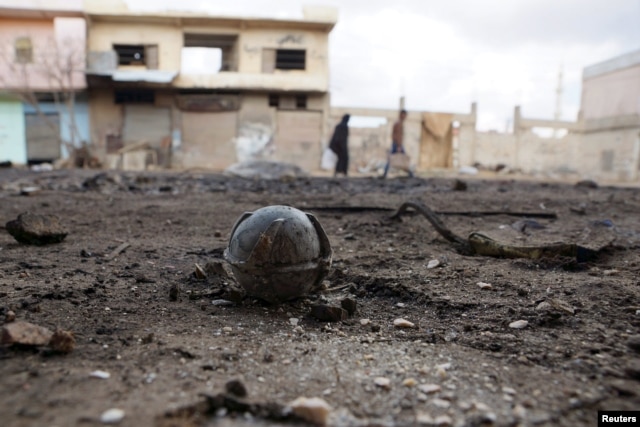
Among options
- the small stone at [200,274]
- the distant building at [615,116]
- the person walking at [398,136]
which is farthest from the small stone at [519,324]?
the distant building at [615,116]

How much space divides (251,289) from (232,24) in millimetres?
22120

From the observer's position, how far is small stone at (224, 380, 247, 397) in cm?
161

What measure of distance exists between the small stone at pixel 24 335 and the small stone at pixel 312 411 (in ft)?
3.70

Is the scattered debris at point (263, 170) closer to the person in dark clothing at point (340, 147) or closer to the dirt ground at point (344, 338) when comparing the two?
the person in dark clothing at point (340, 147)

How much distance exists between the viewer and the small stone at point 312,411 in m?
1.49

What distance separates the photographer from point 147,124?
22.5m

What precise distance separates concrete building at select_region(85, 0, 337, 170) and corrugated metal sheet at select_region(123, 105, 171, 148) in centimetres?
5

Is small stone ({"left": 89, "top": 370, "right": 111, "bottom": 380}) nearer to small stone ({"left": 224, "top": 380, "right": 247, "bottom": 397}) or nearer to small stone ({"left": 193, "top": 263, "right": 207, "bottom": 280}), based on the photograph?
small stone ({"left": 224, "top": 380, "right": 247, "bottom": 397})

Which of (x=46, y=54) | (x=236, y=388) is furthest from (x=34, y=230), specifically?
(x=46, y=54)

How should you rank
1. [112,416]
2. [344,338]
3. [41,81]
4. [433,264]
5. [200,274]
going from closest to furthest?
[112,416] < [344,338] < [200,274] < [433,264] < [41,81]

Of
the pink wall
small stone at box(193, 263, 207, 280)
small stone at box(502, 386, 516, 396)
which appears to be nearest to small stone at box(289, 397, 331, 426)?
small stone at box(502, 386, 516, 396)

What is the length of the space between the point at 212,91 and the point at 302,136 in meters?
4.86

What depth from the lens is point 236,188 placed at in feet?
32.3

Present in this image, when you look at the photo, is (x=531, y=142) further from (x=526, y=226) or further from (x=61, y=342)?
(x=61, y=342)
